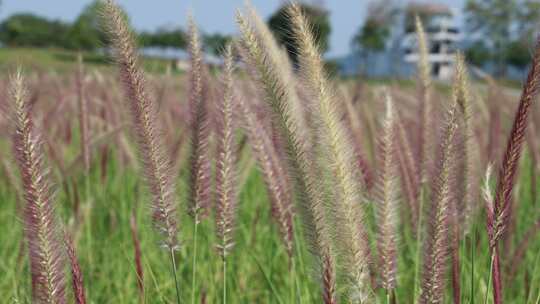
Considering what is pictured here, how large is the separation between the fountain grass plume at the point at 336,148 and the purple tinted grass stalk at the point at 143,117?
1.02ft

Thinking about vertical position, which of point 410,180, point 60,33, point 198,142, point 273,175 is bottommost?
point 410,180

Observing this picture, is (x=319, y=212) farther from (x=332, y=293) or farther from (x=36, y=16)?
(x=36, y=16)

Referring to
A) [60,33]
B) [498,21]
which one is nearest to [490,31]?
[498,21]

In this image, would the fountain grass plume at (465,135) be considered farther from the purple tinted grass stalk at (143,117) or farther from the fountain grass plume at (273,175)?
the purple tinted grass stalk at (143,117)

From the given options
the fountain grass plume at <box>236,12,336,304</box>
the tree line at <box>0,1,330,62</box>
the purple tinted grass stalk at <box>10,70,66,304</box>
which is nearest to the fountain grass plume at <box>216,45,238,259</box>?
the fountain grass plume at <box>236,12,336,304</box>

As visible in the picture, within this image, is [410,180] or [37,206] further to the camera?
[410,180]

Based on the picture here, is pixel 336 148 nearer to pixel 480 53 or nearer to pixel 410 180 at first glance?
pixel 410 180

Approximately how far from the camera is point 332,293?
1.11 m

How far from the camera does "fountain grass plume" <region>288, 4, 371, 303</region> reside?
42.2 inches

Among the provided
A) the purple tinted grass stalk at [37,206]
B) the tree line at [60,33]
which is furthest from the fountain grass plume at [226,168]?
the tree line at [60,33]

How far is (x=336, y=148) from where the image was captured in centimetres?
107

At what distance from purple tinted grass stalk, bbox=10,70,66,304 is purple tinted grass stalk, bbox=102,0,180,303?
0.19 m

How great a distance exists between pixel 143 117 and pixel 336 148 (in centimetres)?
38

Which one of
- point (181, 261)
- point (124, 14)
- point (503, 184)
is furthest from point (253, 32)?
point (181, 261)
